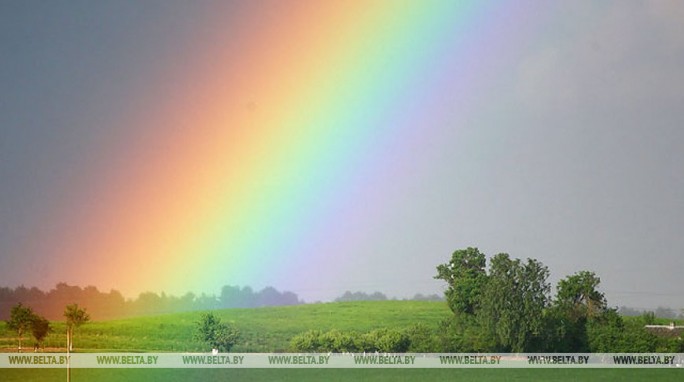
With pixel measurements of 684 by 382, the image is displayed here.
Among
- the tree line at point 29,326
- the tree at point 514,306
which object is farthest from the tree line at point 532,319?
the tree line at point 29,326

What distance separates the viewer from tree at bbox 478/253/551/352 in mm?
63438

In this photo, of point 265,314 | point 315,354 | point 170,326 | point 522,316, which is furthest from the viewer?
point 265,314

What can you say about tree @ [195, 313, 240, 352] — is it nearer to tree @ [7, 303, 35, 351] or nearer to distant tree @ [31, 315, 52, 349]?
distant tree @ [31, 315, 52, 349]

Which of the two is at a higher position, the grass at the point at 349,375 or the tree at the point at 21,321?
the tree at the point at 21,321

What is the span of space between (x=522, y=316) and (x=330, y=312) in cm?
3957

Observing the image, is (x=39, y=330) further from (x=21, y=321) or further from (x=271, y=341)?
(x=271, y=341)

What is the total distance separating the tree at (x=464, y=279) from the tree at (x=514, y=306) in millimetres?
1832

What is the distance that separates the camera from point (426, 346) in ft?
216

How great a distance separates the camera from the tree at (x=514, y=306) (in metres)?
63.4

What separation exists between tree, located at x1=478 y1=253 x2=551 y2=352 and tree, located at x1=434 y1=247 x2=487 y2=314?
6.01 feet

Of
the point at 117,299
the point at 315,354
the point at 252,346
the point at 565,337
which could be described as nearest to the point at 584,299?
the point at 565,337

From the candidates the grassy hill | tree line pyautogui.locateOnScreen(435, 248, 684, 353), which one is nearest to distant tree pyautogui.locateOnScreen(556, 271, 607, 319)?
tree line pyautogui.locateOnScreen(435, 248, 684, 353)

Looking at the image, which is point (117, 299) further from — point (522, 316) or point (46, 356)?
point (522, 316)

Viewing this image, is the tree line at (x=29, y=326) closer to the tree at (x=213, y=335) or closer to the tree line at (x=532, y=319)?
the tree at (x=213, y=335)
